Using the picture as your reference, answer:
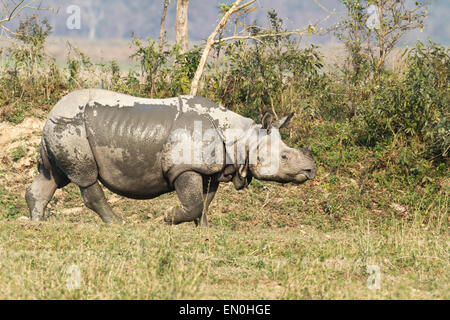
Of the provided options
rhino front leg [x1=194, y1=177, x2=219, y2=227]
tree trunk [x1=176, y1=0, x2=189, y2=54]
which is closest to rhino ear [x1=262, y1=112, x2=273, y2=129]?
rhino front leg [x1=194, y1=177, x2=219, y2=227]

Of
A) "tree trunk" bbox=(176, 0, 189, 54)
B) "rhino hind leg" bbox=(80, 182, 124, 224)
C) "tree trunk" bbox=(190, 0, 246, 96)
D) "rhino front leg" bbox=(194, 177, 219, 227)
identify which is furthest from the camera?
"tree trunk" bbox=(176, 0, 189, 54)

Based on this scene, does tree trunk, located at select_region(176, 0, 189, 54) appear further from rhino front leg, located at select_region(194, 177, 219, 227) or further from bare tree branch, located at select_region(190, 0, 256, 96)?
Answer: rhino front leg, located at select_region(194, 177, 219, 227)

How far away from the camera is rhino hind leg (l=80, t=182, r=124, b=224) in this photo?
26.8 feet

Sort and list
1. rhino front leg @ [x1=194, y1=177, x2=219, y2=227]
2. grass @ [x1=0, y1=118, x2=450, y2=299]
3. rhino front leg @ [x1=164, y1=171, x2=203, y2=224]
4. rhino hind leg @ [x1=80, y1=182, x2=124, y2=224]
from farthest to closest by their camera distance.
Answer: rhino front leg @ [x1=194, y1=177, x2=219, y2=227] < rhino hind leg @ [x1=80, y1=182, x2=124, y2=224] < rhino front leg @ [x1=164, y1=171, x2=203, y2=224] < grass @ [x1=0, y1=118, x2=450, y2=299]

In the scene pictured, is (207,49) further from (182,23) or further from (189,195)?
(189,195)

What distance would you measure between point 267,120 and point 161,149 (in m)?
1.39

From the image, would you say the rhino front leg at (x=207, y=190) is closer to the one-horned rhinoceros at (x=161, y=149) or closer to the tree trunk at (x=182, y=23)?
the one-horned rhinoceros at (x=161, y=149)

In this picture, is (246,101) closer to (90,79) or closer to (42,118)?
(90,79)

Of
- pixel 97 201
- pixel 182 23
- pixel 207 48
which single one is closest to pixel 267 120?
pixel 97 201

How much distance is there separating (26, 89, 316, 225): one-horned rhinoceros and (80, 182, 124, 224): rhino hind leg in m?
0.01

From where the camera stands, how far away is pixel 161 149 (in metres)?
7.97

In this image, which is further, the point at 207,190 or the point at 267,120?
the point at 207,190
